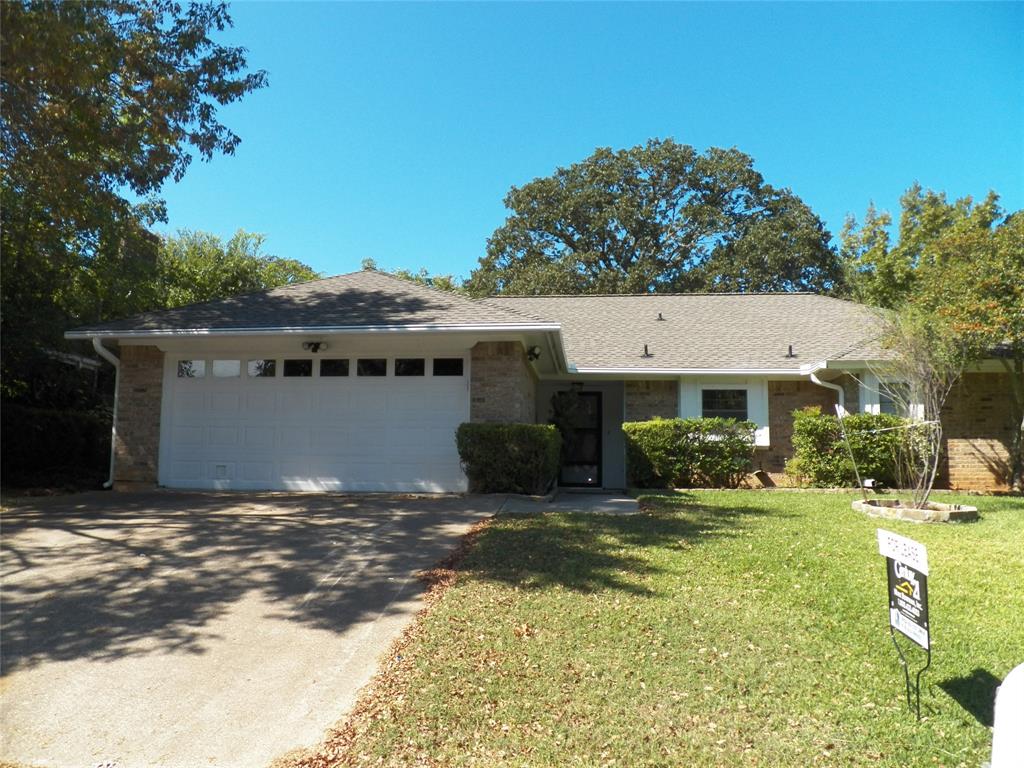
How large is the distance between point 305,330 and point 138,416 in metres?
3.69

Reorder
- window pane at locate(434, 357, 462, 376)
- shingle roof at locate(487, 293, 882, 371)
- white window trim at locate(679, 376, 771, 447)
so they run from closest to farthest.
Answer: window pane at locate(434, 357, 462, 376)
white window trim at locate(679, 376, 771, 447)
shingle roof at locate(487, 293, 882, 371)

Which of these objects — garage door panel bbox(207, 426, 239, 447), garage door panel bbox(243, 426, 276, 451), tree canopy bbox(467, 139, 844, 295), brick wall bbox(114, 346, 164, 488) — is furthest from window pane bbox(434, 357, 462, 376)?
tree canopy bbox(467, 139, 844, 295)

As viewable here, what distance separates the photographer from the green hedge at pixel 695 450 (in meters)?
12.2

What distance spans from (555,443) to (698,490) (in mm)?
2712

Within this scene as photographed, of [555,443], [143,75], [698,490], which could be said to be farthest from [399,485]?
[143,75]

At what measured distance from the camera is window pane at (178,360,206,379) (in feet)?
38.4

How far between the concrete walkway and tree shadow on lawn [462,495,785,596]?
43cm

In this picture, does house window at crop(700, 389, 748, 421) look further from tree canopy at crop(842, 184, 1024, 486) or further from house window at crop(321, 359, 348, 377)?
house window at crop(321, 359, 348, 377)

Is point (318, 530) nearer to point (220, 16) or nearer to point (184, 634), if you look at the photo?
point (184, 634)

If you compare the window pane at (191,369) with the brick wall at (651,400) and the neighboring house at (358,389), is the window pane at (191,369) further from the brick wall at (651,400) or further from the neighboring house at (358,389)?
the brick wall at (651,400)

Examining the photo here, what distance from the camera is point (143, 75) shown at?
9.55 metres

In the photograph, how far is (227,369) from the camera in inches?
458

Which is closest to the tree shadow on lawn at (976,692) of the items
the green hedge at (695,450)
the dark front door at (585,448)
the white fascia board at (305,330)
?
the white fascia board at (305,330)

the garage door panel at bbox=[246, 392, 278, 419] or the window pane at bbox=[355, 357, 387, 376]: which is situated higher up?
the window pane at bbox=[355, 357, 387, 376]
